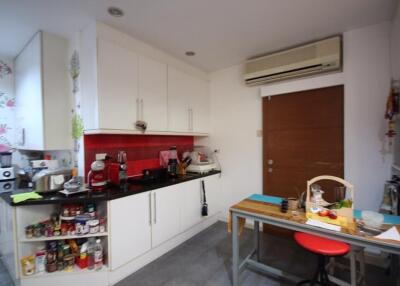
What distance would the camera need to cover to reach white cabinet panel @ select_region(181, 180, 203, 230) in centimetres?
271

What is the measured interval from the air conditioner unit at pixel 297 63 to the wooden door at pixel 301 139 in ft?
0.86

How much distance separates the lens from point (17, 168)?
2.87 meters

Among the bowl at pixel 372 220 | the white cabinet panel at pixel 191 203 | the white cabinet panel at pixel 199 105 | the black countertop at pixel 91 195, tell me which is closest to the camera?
the bowl at pixel 372 220

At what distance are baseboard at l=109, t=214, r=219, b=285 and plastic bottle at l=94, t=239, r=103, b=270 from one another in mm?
126

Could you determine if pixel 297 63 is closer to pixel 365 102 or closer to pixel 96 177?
pixel 365 102

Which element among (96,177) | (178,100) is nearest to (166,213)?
(96,177)

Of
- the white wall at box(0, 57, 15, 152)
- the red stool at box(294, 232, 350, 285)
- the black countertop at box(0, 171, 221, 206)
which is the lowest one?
the red stool at box(294, 232, 350, 285)

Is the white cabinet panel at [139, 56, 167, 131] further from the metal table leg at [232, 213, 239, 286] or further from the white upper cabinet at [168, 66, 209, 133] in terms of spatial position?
the metal table leg at [232, 213, 239, 286]

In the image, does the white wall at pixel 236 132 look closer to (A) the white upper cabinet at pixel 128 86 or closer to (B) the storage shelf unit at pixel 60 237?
(A) the white upper cabinet at pixel 128 86

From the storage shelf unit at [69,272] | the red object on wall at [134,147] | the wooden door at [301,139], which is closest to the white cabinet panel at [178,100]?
the red object on wall at [134,147]

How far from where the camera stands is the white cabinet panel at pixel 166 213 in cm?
230

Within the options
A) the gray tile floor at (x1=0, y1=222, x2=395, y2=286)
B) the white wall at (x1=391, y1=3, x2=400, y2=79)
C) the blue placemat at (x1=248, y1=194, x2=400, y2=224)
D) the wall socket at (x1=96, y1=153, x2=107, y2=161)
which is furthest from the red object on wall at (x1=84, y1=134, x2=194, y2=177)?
the white wall at (x1=391, y1=3, x2=400, y2=79)

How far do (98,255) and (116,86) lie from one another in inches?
65.3

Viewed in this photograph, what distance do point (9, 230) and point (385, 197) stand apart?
139 inches
